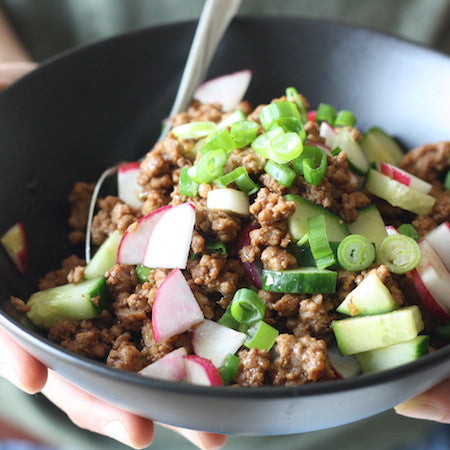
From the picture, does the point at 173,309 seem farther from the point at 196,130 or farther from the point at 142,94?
the point at 142,94

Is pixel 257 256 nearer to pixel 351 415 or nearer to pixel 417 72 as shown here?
pixel 351 415

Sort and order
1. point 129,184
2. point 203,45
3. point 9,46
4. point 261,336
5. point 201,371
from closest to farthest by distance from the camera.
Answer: point 201,371, point 261,336, point 129,184, point 203,45, point 9,46

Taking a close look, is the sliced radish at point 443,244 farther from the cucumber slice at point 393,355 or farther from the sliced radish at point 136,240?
the sliced radish at point 136,240

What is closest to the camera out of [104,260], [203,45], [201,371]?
[201,371]

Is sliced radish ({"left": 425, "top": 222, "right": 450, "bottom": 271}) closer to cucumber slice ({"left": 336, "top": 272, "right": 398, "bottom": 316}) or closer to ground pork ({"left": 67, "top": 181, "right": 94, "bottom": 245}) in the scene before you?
cucumber slice ({"left": 336, "top": 272, "right": 398, "bottom": 316})

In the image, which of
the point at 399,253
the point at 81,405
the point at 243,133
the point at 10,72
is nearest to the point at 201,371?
the point at 81,405

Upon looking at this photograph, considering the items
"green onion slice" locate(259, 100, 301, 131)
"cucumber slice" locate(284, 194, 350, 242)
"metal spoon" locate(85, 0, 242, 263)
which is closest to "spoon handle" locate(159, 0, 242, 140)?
"metal spoon" locate(85, 0, 242, 263)


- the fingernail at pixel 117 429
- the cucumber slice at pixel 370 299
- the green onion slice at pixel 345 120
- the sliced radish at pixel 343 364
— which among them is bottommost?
the fingernail at pixel 117 429

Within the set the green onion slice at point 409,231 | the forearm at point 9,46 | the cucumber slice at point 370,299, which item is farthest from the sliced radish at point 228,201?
the forearm at point 9,46
